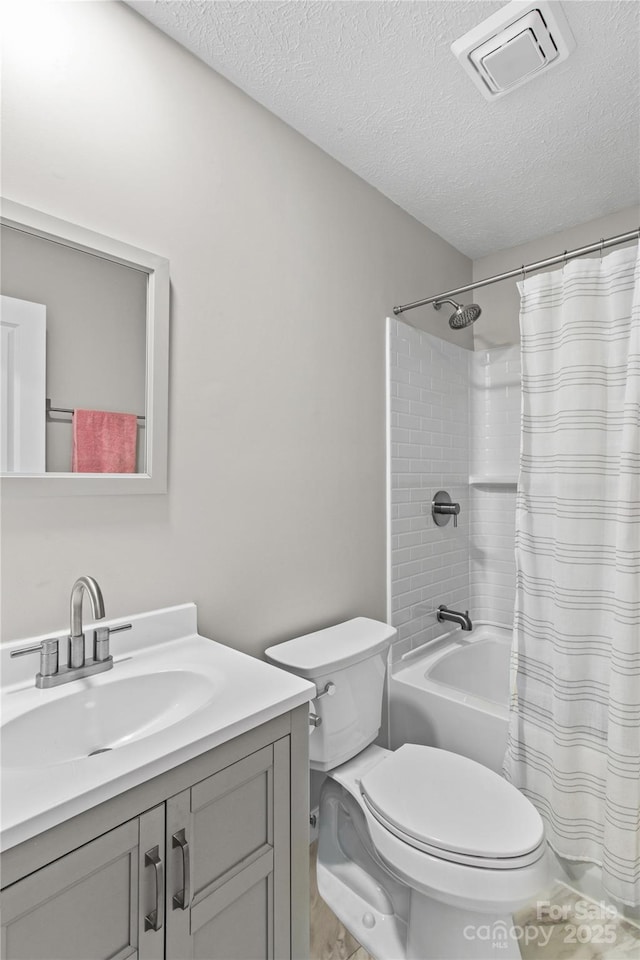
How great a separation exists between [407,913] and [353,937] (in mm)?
171

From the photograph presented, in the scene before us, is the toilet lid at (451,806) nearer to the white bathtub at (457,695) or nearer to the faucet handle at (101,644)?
the white bathtub at (457,695)

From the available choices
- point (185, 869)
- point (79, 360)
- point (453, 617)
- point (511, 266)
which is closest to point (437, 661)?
point (453, 617)

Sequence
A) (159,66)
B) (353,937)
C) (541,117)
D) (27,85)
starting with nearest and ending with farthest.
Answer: (27,85), (159,66), (353,937), (541,117)

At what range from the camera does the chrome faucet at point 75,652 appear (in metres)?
1.05

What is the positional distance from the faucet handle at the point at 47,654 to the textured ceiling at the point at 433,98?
157cm

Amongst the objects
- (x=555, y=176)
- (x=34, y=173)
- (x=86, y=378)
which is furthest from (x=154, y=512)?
(x=555, y=176)

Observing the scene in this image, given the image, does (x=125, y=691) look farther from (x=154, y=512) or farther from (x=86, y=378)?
(x=86, y=378)

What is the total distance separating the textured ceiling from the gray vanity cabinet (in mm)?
1735

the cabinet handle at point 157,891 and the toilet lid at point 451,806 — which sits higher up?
the cabinet handle at point 157,891

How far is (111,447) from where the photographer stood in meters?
1.23

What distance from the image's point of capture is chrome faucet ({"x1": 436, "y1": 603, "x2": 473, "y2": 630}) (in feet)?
7.66

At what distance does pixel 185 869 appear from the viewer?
86 centimetres

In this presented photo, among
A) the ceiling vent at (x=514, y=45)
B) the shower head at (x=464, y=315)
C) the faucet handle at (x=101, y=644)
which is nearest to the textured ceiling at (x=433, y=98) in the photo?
the ceiling vent at (x=514, y=45)

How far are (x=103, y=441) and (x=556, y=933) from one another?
1.92 meters
